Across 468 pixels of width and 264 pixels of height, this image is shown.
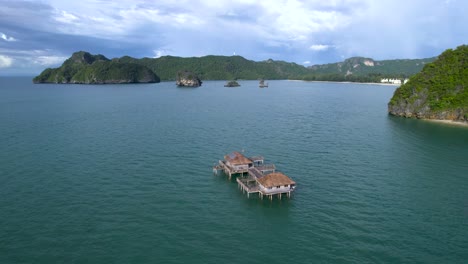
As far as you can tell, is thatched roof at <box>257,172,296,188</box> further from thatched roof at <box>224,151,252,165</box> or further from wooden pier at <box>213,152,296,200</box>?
thatched roof at <box>224,151,252,165</box>

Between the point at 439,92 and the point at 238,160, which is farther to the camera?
the point at 439,92

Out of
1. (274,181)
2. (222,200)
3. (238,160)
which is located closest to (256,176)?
(238,160)

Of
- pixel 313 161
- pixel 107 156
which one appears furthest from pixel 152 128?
pixel 313 161

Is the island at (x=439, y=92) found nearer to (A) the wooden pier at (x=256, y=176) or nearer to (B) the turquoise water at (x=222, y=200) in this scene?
(B) the turquoise water at (x=222, y=200)

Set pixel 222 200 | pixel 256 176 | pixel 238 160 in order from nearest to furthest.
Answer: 1. pixel 222 200
2. pixel 256 176
3. pixel 238 160

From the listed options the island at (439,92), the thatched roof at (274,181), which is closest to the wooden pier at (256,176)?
the thatched roof at (274,181)

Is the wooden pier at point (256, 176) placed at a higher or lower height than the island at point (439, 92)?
lower

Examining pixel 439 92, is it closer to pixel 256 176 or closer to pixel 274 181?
pixel 256 176

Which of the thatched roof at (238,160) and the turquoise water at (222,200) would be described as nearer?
the turquoise water at (222,200)
